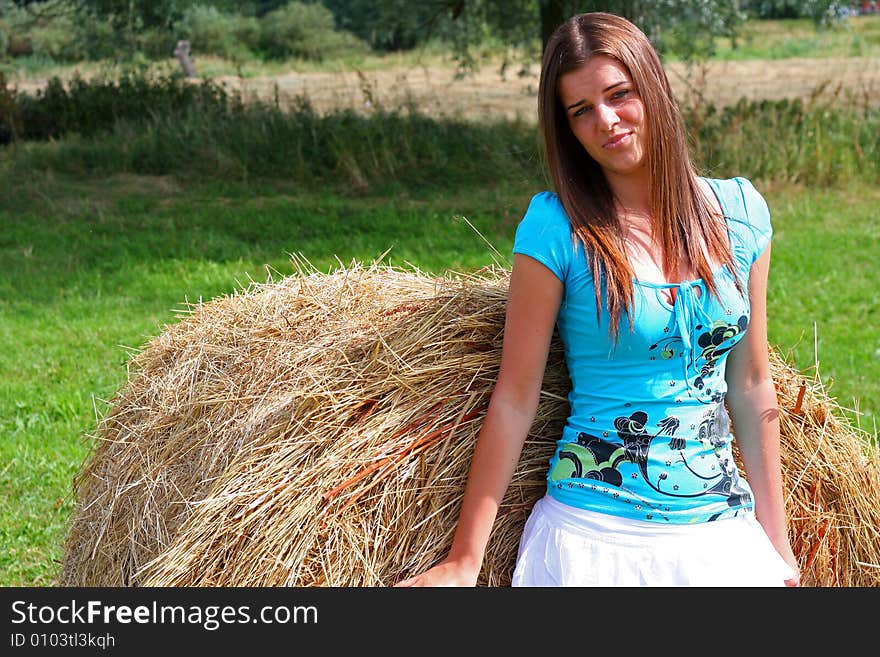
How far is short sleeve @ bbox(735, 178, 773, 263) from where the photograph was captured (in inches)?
101

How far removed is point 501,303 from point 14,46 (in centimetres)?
3069

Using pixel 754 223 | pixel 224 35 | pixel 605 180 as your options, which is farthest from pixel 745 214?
pixel 224 35

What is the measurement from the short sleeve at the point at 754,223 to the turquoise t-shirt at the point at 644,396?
96 mm

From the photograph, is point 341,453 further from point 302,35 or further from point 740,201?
point 302,35

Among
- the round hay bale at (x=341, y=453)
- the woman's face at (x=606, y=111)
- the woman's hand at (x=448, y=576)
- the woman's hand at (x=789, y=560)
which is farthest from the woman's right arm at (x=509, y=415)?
the woman's hand at (x=789, y=560)

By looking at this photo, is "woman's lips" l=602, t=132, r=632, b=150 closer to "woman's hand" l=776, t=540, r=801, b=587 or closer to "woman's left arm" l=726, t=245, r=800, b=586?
"woman's left arm" l=726, t=245, r=800, b=586

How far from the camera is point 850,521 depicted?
2.95m

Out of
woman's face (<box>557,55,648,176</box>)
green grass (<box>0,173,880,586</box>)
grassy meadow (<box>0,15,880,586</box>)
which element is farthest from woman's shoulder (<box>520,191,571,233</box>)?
grassy meadow (<box>0,15,880,586</box>)

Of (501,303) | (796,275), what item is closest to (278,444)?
(501,303)

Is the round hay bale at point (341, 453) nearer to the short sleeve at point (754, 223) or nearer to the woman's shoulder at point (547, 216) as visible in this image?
the woman's shoulder at point (547, 216)

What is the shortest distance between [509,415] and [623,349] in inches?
11.7

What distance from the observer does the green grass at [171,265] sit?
5180 mm

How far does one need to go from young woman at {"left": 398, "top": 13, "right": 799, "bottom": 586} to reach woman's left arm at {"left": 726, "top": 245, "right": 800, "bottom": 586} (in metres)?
0.05

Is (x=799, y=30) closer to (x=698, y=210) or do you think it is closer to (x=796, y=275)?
(x=796, y=275)
